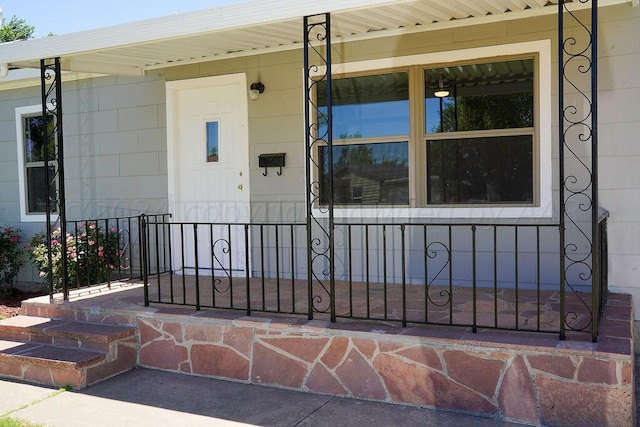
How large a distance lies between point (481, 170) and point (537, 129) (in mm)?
525

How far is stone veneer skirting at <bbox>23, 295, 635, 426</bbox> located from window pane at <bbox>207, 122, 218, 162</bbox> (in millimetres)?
1940

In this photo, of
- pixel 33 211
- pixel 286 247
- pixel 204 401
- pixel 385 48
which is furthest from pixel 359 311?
pixel 33 211

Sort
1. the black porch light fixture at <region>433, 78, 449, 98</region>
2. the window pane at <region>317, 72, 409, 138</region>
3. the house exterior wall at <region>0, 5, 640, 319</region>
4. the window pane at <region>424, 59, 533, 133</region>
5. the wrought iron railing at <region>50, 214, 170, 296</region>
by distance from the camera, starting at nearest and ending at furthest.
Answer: the house exterior wall at <region>0, 5, 640, 319</region>
the window pane at <region>424, 59, 533, 133</region>
the black porch light fixture at <region>433, 78, 449, 98</region>
the window pane at <region>317, 72, 409, 138</region>
the wrought iron railing at <region>50, 214, 170, 296</region>

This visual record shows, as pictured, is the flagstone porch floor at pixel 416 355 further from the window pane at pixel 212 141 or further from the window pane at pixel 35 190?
the window pane at pixel 35 190

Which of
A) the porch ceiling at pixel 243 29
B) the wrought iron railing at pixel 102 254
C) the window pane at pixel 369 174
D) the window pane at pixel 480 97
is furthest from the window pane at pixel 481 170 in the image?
the wrought iron railing at pixel 102 254

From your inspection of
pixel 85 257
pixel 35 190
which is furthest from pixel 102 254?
pixel 35 190

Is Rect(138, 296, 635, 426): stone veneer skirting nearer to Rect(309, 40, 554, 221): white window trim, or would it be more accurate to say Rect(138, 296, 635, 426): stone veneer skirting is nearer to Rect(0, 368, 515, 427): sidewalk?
Rect(0, 368, 515, 427): sidewalk

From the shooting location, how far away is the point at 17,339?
4457 mm

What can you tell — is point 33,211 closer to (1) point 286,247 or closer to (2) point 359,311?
(1) point 286,247

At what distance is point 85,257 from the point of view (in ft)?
18.4

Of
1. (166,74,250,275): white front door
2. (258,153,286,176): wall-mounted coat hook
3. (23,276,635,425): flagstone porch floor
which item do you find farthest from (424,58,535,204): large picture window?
(166,74,250,275): white front door

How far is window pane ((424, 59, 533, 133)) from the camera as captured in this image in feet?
14.8

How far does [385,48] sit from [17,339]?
380 centimetres

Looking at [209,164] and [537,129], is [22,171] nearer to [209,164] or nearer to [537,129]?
[209,164]
